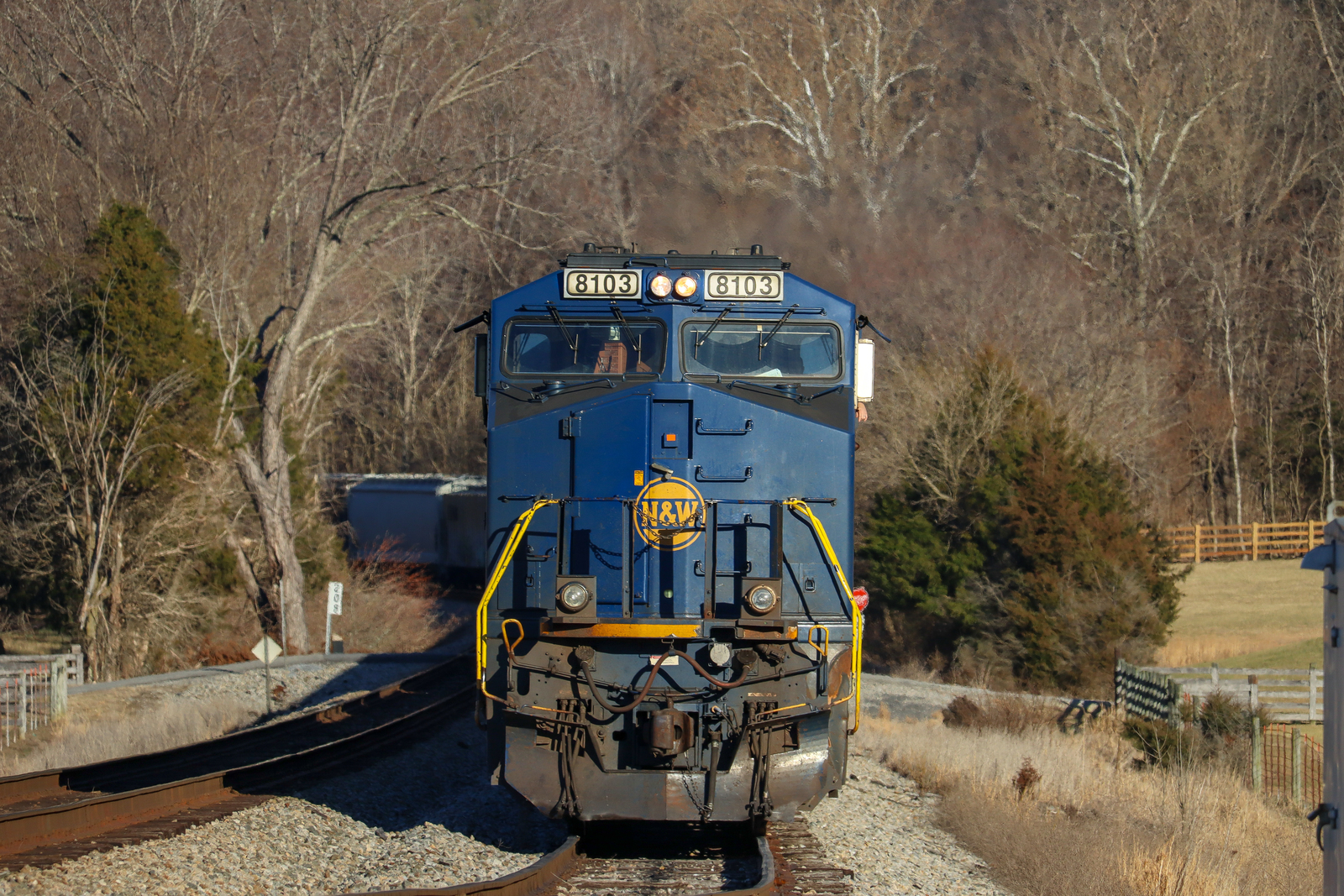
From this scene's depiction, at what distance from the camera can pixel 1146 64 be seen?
50312mm

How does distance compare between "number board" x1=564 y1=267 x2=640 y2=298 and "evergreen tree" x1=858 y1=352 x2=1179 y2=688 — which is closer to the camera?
"number board" x1=564 y1=267 x2=640 y2=298

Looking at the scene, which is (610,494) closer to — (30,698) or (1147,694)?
(30,698)

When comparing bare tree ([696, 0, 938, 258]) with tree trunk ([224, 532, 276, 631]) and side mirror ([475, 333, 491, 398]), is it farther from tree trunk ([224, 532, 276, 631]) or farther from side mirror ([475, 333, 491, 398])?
side mirror ([475, 333, 491, 398])

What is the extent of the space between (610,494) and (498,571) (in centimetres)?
104

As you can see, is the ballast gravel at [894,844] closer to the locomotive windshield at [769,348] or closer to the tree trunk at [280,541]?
the locomotive windshield at [769,348]

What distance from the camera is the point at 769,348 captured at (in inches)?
382

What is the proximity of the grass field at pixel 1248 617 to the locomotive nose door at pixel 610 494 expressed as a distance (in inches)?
1018

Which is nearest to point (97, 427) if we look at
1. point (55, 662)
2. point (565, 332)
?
point (55, 662)

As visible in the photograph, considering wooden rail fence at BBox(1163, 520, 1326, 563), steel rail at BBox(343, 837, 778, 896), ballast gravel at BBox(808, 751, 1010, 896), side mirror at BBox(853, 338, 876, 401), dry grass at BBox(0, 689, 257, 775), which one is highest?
side mirror at BBox(853, 338, 876, 401)

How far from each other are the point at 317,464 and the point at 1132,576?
27.2 m

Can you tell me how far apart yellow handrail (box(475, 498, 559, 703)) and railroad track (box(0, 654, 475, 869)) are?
10.4ft

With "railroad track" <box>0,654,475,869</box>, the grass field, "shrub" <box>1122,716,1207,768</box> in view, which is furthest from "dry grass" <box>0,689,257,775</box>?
the grass field

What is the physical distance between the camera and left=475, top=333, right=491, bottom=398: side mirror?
9.75 m

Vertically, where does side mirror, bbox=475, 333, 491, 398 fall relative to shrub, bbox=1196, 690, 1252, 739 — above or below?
above
